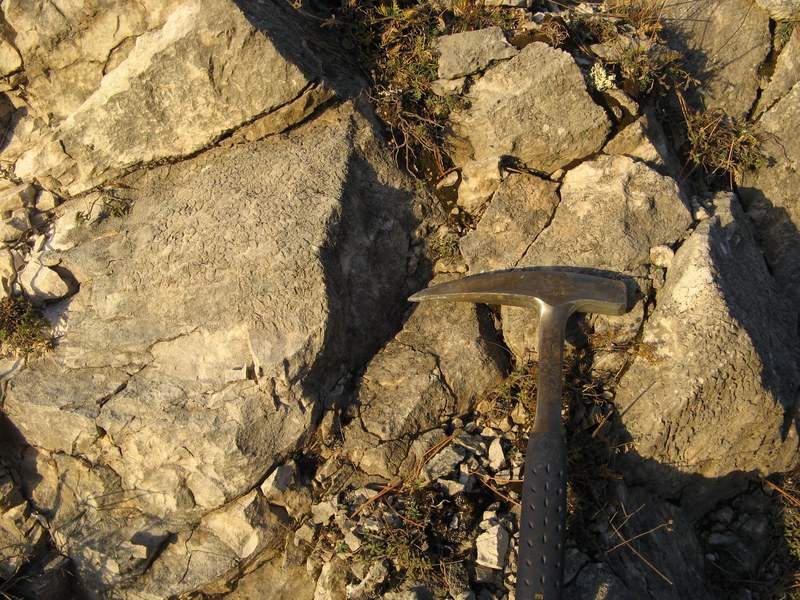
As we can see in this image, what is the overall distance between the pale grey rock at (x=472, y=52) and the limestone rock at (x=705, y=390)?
173 centimetres

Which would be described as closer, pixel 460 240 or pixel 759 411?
pixel 759 411

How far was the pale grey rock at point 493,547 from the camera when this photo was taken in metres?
2.94

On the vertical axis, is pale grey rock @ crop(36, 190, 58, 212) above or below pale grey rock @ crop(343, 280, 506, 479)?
above

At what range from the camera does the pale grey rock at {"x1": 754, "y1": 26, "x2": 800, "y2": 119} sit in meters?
4.58

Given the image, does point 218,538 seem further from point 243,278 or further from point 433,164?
point 433,164

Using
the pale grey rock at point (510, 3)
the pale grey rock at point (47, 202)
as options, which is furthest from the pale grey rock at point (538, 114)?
the pale grey rock at point (47, 202)

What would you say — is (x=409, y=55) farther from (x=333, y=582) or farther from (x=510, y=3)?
(x=333, y=582)

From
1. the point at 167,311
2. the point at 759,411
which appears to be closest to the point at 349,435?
the point at 167,311

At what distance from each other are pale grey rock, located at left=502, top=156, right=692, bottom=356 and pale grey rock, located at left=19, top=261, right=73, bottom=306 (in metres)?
2.63

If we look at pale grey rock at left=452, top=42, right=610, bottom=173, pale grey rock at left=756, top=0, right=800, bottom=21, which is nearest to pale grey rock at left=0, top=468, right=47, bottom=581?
pale grey rock at left=452, top=42, right=610, bottom=173

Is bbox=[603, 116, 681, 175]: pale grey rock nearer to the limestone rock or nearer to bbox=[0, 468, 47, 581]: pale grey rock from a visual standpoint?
the limestone rock

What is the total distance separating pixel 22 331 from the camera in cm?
351

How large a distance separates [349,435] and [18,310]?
206 centimetres

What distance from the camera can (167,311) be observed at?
3439 mm
